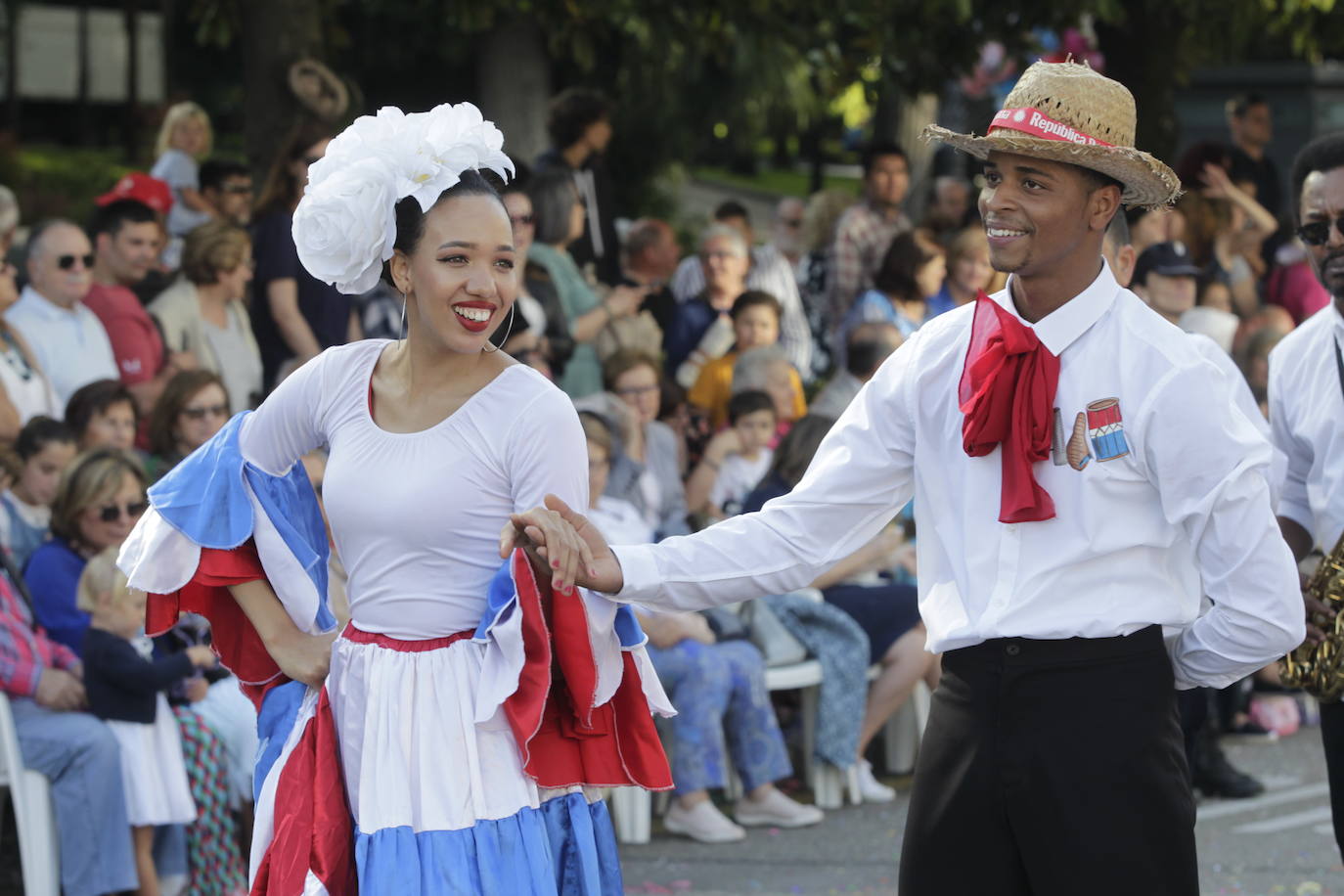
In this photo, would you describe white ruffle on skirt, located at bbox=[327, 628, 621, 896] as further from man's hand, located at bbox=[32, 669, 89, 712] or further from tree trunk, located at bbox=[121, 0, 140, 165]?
tree trunk, located at bbox=[121, 0, 140, 165]

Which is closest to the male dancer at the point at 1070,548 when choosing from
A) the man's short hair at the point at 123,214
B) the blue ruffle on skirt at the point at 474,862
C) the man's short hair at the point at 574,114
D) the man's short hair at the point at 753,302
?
the blue ruffle on skirt at the point at 474,862

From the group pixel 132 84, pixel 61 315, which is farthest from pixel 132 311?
pixel 132 84

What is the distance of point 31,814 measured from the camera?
5996mm

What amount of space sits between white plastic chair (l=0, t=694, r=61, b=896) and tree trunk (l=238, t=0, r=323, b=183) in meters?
5.26

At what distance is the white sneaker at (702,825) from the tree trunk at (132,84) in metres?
20.1

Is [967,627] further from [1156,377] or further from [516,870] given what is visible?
[516,870]

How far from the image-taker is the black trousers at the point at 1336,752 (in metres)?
4.46

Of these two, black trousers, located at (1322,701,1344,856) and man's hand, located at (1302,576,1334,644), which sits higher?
man's hand, located at (1302,576,1334,644)

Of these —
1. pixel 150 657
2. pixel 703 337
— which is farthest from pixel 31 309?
pixel 703 337

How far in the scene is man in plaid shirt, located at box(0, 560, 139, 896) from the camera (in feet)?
19.5

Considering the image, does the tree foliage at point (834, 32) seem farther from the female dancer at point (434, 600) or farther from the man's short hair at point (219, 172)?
the female dancer at point (434, 600)

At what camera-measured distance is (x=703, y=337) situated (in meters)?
9.98

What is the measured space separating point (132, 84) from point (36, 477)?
2254 centimetres

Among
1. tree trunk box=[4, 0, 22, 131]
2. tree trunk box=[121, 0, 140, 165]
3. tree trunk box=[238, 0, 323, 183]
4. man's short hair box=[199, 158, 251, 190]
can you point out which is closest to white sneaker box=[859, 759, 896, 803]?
man's short hair box=[199, 158, 251, 190]
